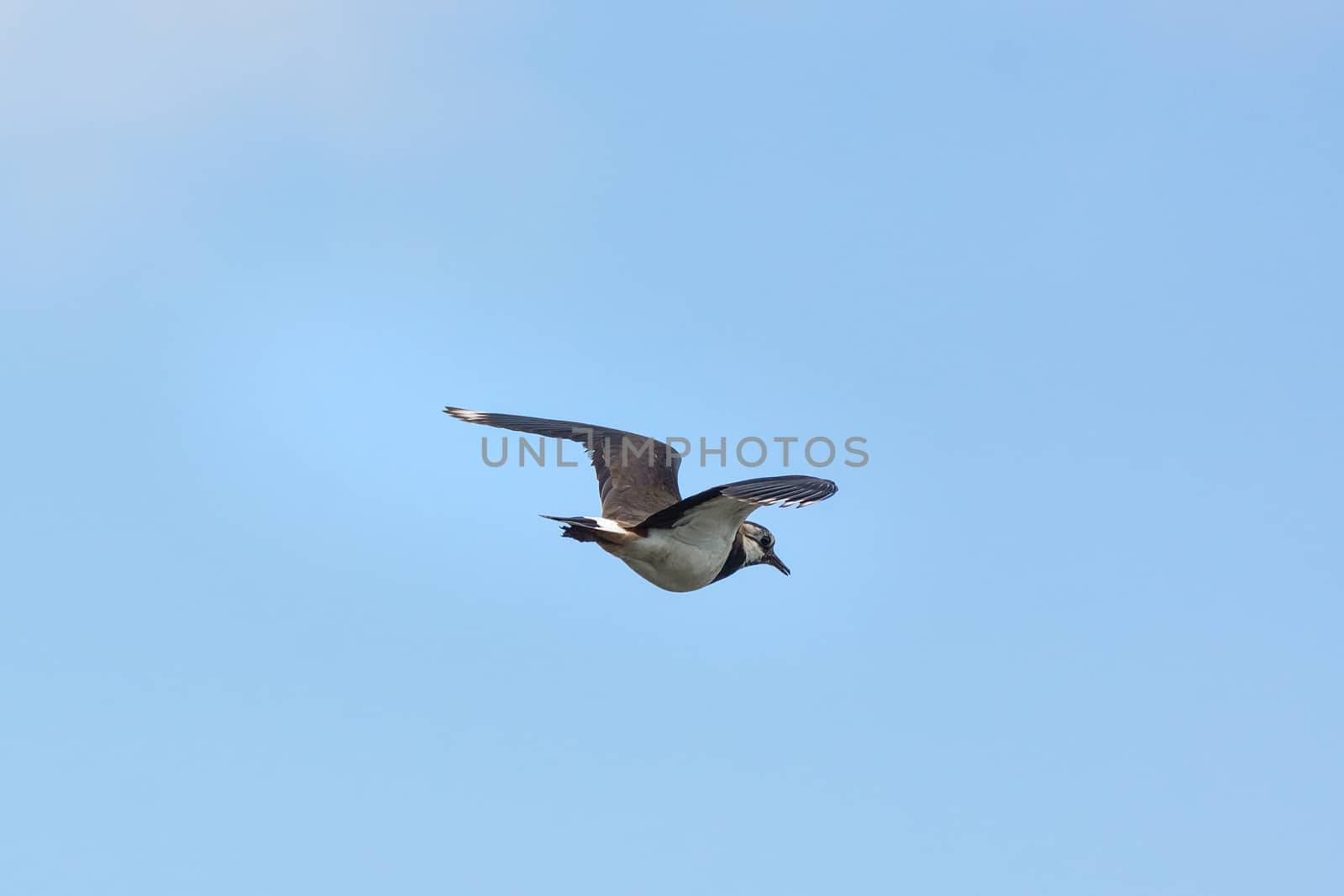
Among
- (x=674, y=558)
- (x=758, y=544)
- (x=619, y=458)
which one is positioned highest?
(x=619, y=458)

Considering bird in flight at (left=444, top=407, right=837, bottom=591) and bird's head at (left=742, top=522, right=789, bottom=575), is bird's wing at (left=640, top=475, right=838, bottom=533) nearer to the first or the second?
bird in flight at (left=444, top=407, right=837, bottom=591)

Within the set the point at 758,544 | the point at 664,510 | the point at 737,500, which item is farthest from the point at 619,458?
the point at 737,500

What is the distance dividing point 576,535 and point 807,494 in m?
2.48

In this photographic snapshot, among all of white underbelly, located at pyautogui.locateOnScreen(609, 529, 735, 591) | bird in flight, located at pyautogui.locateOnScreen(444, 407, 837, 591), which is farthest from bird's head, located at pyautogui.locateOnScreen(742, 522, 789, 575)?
white underbelly, located at pyautogui.locateOnScreen(609, 529, 735, 591)

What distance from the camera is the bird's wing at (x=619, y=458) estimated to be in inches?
720

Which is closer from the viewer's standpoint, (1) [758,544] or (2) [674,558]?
(2) [674,558]

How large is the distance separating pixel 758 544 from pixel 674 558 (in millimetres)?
2057

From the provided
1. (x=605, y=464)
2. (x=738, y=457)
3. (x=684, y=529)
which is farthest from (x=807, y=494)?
(x=605, y=464)

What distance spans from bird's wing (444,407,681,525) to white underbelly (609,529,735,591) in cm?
129

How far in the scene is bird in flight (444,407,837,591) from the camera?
15133 mm

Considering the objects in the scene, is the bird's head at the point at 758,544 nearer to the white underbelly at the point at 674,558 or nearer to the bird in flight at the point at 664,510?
the bird in flight at the point at 664,510

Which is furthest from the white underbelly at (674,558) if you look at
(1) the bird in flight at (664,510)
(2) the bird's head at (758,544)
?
(2) the bird's head at (758,544)

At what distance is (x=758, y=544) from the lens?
1820cm

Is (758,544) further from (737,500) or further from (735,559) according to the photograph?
(737,500)
